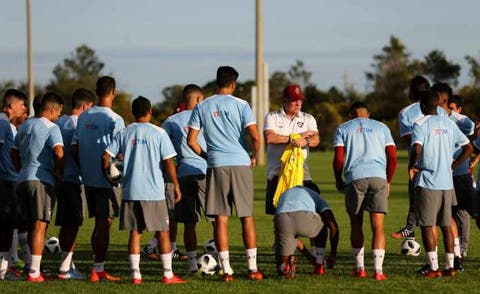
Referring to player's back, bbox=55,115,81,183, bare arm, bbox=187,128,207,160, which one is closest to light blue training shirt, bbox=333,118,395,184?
bare arm, bbox=187,128,207,160

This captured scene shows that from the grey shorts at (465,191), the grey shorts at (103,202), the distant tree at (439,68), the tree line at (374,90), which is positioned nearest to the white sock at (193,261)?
the grey shorts at (103,202)

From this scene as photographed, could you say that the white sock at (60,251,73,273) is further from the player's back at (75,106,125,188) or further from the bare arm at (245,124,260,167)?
the bare arm at (245,124,260,167)

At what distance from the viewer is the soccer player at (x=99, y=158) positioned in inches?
533

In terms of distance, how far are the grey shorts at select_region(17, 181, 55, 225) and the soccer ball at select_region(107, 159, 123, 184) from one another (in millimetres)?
828

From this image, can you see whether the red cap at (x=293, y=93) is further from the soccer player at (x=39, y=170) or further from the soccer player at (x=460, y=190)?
the soccer player at (x=39, y=170)

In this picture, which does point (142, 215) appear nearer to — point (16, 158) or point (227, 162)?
point (227, 162)

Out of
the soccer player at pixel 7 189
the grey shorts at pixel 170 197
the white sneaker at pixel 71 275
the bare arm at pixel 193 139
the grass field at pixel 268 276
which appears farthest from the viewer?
the grey shorts at pixel 170 197

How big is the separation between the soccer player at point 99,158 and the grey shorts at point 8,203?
3.67 ft

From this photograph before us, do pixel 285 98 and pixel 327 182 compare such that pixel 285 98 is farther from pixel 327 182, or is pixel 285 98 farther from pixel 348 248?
pixel 327 182

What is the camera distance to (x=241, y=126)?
13.5 m

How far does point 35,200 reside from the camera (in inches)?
530

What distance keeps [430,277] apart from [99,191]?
401 cm

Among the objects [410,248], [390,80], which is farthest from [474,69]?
[410,248]

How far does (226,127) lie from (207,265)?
72.3 inches
